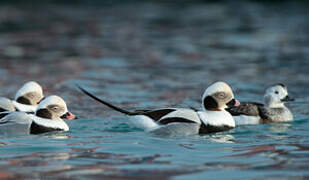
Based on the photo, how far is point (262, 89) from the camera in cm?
1434

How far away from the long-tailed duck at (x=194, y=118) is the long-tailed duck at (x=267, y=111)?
69 cm

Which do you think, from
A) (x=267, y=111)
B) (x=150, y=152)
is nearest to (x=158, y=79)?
(x=267, y=111)

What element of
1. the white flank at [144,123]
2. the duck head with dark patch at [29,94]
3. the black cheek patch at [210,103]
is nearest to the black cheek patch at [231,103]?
the black cheek patch at [210,103]

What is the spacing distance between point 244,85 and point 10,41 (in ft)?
33.0

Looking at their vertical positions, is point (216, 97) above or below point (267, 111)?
above

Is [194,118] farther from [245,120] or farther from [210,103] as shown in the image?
[245,120]

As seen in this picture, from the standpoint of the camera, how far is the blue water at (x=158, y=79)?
7.30 meters

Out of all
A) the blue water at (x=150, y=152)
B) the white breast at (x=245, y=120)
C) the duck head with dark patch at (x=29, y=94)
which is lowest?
the blue water at (x=150, y=152)

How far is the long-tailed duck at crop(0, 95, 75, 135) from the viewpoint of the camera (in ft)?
30.2

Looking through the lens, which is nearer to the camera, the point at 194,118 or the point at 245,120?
the point at 194,118

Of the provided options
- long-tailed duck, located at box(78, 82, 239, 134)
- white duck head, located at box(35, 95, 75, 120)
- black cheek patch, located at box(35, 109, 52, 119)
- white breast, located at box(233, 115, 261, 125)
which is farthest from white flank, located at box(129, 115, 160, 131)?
white breast, located at box(233, 115, 261, 125)

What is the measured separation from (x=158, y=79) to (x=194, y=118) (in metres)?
6.32

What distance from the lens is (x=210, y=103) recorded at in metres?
9.80

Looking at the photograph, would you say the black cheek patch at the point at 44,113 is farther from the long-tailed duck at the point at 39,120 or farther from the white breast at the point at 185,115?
the white breast at the point at 185,115
